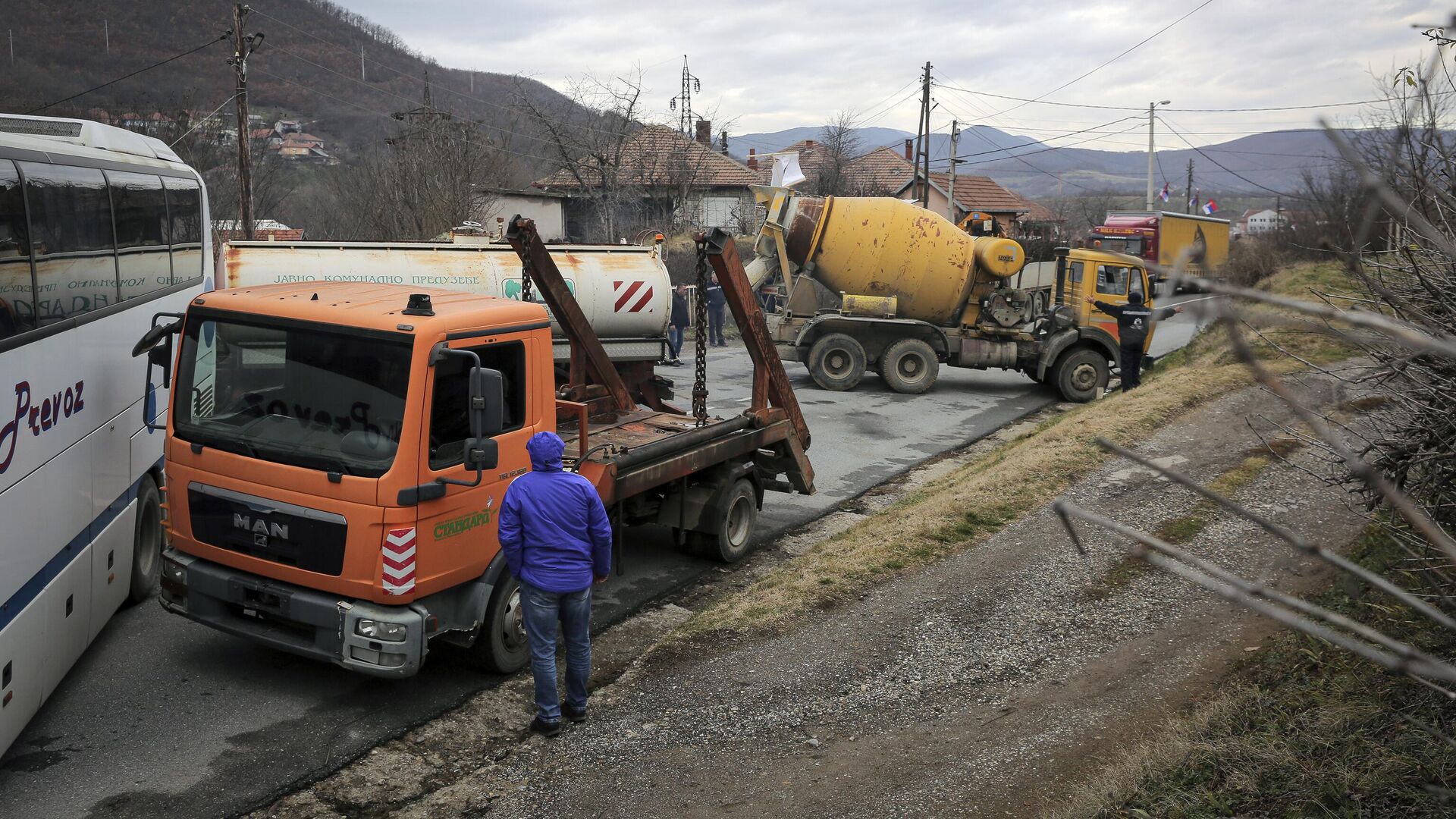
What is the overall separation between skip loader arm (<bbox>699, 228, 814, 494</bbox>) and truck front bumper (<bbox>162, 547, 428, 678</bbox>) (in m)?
3.96

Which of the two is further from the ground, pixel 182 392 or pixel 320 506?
pixel 182 392

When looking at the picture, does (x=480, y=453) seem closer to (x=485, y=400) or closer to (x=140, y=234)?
(x=485, y=400)

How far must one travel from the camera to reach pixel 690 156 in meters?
42.1

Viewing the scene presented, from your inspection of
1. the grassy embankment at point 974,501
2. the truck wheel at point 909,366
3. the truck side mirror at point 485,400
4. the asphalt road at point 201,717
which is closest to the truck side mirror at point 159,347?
the asphalt road at point 201,717

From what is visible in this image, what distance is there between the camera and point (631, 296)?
1235cm

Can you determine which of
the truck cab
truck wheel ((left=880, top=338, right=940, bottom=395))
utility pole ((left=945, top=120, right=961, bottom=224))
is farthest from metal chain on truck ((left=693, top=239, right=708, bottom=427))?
utility pole ((left=945, top=120, right=961, bottom=224))

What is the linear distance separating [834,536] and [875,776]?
4.82m

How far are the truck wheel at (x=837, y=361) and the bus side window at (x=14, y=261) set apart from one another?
13.9 meters

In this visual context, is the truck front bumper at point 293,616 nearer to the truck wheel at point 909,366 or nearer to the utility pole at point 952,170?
the truck wheel at point 909,366

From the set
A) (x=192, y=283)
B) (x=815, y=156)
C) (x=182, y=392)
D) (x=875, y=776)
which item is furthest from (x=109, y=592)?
(x=815, y=156)

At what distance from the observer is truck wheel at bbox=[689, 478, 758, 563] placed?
29.8ft

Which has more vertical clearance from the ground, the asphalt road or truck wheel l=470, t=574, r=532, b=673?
truck wheel l=470, t=574, r=532, b=673

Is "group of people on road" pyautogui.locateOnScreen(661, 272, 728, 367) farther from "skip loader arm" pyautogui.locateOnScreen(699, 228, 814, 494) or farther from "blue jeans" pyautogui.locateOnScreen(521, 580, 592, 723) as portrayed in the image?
"blue jeans" pyautogui.locateOnScreen(521, 580, 592, 723)

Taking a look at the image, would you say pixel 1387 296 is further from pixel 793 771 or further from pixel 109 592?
pixel 109 592
